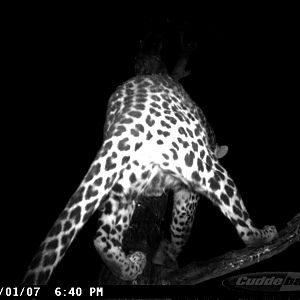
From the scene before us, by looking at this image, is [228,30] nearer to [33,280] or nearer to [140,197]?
[140,197]

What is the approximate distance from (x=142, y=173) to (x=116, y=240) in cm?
36

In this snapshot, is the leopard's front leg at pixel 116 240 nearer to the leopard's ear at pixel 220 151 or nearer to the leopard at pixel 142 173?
the leopard at pixel 142 173

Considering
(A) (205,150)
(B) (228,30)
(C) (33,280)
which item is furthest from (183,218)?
(B) (228,30)

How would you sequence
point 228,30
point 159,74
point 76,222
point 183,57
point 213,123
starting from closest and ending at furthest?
point 76,222
point 159,74
point 183,57
point 228,30
point 213,123

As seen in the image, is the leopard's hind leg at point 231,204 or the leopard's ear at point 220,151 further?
the leopard's ear at point 220,151

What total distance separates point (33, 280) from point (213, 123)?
89.2 inches

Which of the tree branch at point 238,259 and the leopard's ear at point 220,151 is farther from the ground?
the leopard's ear at point 220,151

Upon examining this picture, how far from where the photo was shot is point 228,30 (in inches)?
104

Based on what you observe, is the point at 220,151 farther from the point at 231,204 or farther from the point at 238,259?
the point at 238,259

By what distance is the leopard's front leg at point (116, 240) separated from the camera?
1.63 metres

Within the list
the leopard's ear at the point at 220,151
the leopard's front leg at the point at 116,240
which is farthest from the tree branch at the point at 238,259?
the leopard's ear at the point at 220,151

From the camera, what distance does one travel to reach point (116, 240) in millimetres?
1688

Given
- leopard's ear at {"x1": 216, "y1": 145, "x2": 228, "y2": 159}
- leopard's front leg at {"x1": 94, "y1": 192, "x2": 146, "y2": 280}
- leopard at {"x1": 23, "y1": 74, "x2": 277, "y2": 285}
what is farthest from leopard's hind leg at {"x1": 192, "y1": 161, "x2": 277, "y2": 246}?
leopard's ear at {"x1": 216, "y1": 145, "x2": 228, "y2": 159}

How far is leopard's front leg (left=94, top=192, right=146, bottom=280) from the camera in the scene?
163 cm
